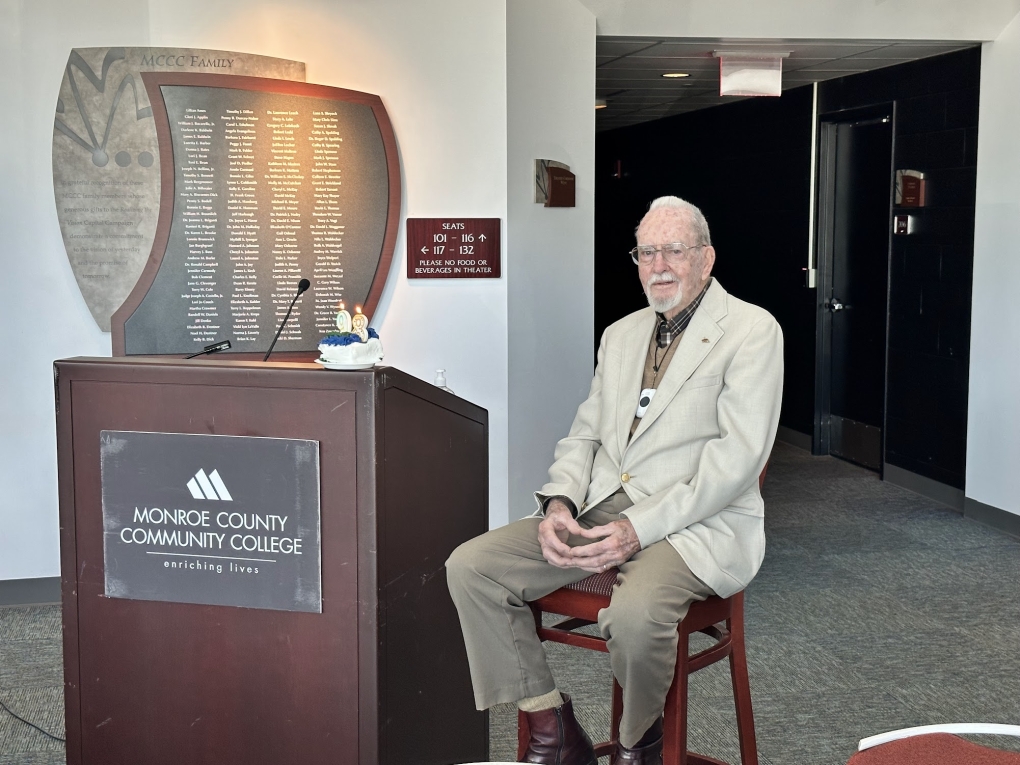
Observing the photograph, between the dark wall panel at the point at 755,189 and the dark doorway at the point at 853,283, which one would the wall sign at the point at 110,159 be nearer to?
the dark doorway at the point at 853,283

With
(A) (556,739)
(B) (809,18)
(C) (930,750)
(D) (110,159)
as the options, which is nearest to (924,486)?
(B) (809,18)

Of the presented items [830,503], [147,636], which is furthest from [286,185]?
[830,503]

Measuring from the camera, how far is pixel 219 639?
83.5 inches

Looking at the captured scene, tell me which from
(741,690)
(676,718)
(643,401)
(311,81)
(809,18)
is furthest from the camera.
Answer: (809,18)

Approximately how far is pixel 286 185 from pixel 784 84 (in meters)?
4.24

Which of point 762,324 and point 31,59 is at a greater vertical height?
point 31,59

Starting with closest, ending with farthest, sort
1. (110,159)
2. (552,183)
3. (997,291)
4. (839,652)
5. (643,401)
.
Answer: (643,401) → (839,652) → (110,159) → (552,183) → (997,291)

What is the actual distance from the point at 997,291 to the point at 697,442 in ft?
11.8

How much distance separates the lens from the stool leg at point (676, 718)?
226 centimetres

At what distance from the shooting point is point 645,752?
232 centimetres

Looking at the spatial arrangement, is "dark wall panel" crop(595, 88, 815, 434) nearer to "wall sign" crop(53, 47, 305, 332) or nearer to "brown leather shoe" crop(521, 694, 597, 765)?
"wall sign" crop(53, 47, 305, 332)

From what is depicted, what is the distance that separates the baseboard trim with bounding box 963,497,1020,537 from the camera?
210 inches

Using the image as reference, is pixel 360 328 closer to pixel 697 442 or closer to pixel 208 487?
pixel 208 487

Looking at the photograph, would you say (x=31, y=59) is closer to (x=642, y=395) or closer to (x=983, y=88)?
(x=642, y=395)
